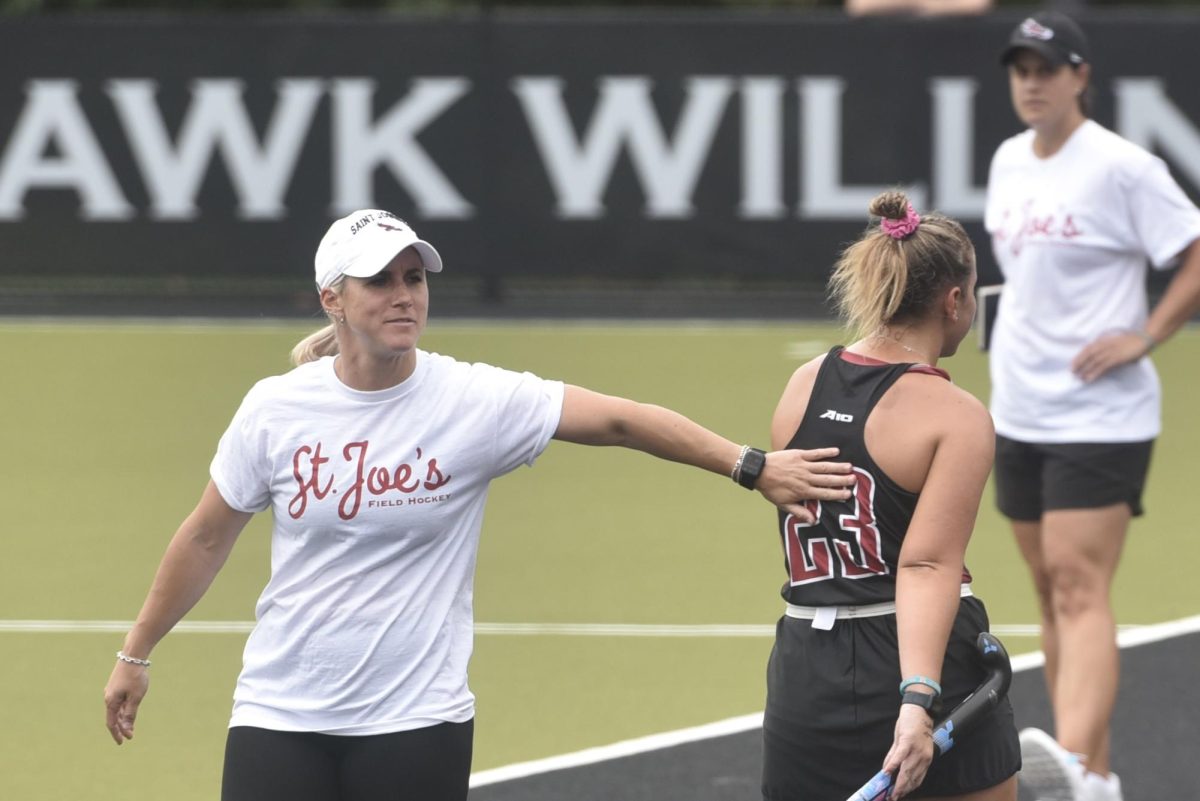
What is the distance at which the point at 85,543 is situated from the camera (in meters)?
10.1

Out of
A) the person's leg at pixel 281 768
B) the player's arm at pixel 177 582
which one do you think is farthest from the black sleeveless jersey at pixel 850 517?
the player's arm at pixel 177 582

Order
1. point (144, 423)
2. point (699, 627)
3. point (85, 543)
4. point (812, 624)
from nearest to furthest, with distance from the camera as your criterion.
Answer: point (812, 624), point (699, 627), point (85, 543), point (144, 423)

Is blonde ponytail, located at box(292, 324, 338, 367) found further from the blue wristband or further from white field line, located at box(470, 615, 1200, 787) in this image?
white field line, located at box(470, 615, 1200, 787)

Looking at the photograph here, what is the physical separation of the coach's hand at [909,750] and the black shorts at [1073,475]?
2.46m

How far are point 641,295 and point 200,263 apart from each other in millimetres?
3780

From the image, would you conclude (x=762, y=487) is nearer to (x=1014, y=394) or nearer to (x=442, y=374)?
(x=442, y=374)

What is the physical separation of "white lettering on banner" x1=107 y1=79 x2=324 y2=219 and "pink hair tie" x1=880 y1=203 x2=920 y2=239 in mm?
13324

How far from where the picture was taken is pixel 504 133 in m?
17.3

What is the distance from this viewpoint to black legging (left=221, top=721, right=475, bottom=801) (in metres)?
4.41

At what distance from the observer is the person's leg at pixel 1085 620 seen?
241 inches

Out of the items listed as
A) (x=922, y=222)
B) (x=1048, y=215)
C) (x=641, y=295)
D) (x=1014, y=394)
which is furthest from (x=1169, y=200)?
(x=641, y=295)

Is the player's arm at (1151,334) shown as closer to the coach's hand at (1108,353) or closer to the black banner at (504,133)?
the coach's hand at (1108,353)

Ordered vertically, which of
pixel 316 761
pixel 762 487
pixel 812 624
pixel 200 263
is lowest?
pixel 316 761

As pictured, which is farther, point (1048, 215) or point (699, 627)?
point (699, 627)
